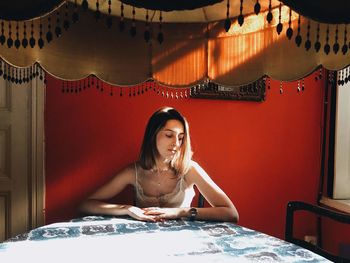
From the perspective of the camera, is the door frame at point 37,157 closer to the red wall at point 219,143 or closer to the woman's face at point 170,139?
the red wall at point 219,143

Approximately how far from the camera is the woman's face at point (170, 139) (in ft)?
7.02

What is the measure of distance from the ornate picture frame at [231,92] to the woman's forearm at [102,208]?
0.93m

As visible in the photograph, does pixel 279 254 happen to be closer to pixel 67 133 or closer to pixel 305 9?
pixel 305 9

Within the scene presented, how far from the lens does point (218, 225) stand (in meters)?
1.77

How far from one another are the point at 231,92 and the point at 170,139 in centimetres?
68

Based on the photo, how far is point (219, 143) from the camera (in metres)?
2.61

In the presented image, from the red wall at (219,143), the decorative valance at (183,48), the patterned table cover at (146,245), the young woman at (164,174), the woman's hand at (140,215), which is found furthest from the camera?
the red wall at (219,143)

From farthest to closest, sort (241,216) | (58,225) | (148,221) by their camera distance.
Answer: (241,216)
(148,221)
(58,225)

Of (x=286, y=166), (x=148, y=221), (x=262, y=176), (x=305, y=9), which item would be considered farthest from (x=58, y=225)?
(x=286, y=166)

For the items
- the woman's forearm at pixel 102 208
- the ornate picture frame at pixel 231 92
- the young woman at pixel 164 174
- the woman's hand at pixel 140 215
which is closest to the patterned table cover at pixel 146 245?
the woman's hand at pixel 140 215

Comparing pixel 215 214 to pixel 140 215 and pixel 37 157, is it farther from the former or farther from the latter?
pixel 37 157

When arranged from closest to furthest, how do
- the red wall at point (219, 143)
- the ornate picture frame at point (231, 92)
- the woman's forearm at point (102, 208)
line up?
the woman's forearm at point (102, 208) < the red wall at point (219, 143) < the ornate picture frame at point (231, 92)

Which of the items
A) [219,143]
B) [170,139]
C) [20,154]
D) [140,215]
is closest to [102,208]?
[140,215]

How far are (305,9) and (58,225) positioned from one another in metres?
1.34
